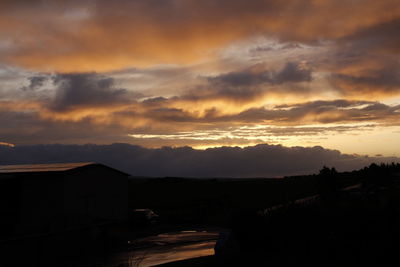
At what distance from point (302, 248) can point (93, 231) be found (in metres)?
9.92

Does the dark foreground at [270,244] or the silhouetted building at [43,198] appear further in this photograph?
the silhouetted building at [43,198]

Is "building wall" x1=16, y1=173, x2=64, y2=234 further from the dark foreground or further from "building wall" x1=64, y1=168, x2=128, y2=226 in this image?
the dark foreground

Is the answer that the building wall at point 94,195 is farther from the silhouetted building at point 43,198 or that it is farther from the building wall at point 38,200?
the building wall at point 38,200

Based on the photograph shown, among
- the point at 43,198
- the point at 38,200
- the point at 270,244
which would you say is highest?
the point at 43,198

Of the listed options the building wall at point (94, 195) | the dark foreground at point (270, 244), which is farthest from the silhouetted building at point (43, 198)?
the dark foreground at point (270, 244)

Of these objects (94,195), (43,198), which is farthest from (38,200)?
(94,195)

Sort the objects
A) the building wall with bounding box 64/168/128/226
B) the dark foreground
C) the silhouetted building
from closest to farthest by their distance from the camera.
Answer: the dark foreground → the silhouetted building → the building wall with bounding box 64/168/128/226

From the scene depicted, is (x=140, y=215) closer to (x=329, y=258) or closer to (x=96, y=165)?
(x=96, y=165)

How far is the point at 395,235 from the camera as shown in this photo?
43.0 ft

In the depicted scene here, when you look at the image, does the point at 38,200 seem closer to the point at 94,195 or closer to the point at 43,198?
the point at 43,198

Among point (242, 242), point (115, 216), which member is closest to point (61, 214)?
point (115, 216)

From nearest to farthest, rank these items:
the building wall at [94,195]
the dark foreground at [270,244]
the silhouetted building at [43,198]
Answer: the dark foreground at [270,244], the silhouetted building at [43,198], the building wall at [94,195]


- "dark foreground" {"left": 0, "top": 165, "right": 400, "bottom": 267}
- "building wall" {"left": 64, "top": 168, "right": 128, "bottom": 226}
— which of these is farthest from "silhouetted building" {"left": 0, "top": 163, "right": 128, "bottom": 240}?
"dark foreground" {"left": 0, "top": 165, "right": 400, "bottom": 267}

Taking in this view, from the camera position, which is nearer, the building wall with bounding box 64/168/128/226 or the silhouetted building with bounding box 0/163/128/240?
the silhouetted building with bounding box 0/163/128/240
